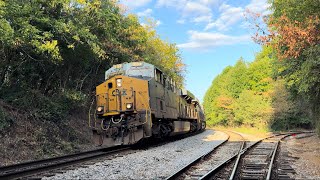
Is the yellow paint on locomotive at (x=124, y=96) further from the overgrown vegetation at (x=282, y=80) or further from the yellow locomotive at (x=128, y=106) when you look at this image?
the overgrown vegetation at (x=282, y=80)

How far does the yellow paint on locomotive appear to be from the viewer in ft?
45.1

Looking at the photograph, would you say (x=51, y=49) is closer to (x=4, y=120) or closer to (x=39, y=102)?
(x=4, y=120)

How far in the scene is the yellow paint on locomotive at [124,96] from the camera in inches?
541

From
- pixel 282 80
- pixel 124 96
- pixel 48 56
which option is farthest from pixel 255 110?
pixel 48 56

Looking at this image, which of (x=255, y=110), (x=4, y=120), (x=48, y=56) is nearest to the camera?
(x=4, y=120)

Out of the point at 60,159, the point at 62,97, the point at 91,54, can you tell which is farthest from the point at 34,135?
the point at 91,54

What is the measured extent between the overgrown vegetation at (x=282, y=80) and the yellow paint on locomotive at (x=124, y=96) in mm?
5232

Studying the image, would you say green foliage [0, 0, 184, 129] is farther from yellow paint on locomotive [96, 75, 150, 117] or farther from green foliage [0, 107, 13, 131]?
yellow paint on locomotive [96, 75, 150, 117]

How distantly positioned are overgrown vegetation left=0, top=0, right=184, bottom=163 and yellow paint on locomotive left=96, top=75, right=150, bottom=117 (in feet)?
5.96

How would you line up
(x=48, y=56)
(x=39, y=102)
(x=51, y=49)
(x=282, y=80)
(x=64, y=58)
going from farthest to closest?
(x=282, y=80)
(x=64, y=58)
(x=39, y=102)
(x=48, y=56)
(x=51, y=49)

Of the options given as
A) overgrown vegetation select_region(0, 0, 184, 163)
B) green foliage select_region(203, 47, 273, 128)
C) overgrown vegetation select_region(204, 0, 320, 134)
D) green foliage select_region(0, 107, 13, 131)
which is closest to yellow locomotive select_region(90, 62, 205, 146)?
overgrown vegetation select_region(0, 0, 184, 163)

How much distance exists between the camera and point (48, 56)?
1411 cm

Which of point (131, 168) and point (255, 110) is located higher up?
point (255, 110)

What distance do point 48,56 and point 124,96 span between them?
12.1 ft
